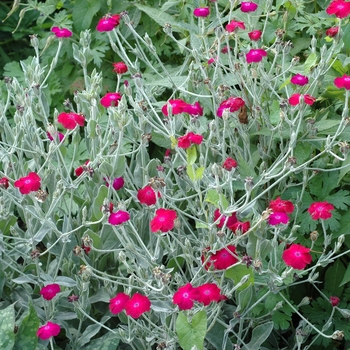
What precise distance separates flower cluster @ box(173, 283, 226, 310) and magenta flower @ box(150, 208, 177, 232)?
0.14 meters

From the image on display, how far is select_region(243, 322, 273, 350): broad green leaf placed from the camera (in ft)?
5.91

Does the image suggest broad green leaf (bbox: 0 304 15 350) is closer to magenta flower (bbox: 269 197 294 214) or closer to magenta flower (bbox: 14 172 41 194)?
magenta flower (bbox: 14 172 41 194)

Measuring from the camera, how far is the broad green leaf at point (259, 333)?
1.80m

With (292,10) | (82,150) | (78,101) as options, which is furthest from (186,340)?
(292,10)

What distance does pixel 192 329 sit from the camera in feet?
5.25

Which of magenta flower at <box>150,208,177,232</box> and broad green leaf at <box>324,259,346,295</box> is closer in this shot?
magenta flower at <box>150,208,177,232</box>

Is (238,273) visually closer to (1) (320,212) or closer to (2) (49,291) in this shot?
(1) (320,212)

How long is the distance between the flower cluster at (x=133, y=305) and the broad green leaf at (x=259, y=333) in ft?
1.18

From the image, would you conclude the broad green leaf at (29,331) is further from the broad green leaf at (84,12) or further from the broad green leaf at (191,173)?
the broad green leaf at (84,12)

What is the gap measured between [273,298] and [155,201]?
43 centimetres

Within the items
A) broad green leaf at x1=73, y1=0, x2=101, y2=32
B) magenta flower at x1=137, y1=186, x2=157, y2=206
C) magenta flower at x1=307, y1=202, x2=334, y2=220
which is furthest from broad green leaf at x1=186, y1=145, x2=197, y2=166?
broad green leaf at x1=73, y1=0, x2=101, y2=32

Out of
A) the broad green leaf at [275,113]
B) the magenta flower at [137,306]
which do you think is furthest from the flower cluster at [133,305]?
the broad green leaf at [275,113]

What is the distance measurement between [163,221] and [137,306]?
7.7 inches

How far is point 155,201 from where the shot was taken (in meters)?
1.69
